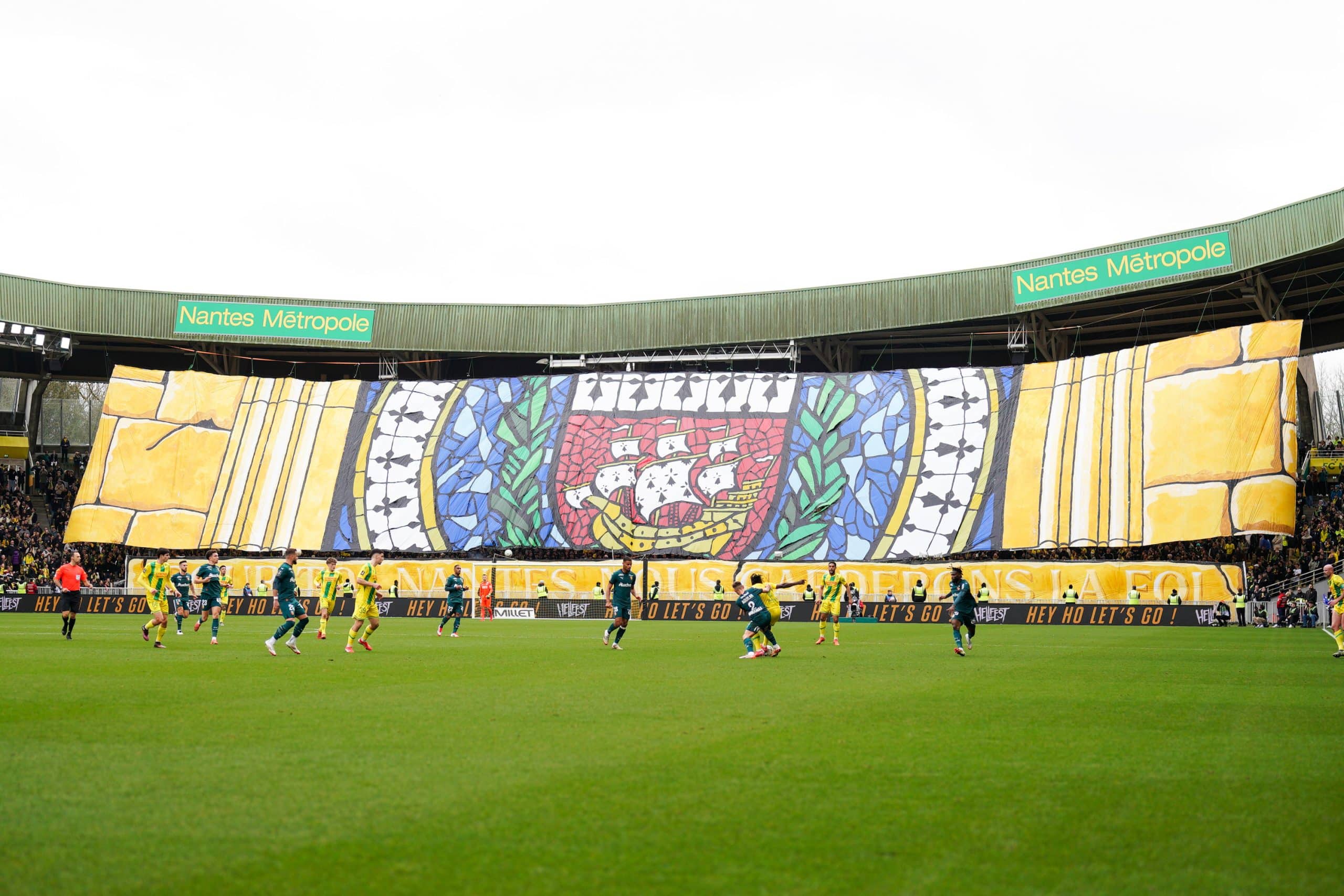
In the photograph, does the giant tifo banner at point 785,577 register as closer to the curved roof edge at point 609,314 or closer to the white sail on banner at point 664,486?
the white sail on banner at point 664,486

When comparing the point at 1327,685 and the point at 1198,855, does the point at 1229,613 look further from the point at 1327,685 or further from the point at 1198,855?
the point at 1198,855

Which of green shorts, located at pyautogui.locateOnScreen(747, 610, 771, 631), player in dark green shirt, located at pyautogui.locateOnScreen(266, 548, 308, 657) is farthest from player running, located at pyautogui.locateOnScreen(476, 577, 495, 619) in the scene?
green shorts, located at pyautogui.locateOnScreen(747, 610, 771, 631)

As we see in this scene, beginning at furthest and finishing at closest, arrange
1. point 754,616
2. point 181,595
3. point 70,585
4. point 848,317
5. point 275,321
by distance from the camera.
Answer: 1. point 275,321
2. point 848,317
3. point 181,595
4. point 70,585
5. point 754,616

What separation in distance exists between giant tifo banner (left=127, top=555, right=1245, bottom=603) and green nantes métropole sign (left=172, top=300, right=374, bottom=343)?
13353mm

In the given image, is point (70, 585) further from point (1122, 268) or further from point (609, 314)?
point (1122, 268)

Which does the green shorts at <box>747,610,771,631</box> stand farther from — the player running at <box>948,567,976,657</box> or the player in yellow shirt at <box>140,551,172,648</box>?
the player in yellow shirt at <box>140,551,172,648</box>

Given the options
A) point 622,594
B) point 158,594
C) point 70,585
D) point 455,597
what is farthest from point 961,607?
point 70,585

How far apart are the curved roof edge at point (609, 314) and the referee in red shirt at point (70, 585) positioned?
36.5m

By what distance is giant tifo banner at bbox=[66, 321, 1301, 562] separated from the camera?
46188mm

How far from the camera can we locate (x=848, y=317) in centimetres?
5800

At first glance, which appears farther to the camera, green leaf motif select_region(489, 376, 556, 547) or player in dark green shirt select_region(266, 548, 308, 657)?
green leaf motif select_region(489, 376, 556, 547)

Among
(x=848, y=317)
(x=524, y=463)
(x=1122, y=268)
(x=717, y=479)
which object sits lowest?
(x=717, y=479)

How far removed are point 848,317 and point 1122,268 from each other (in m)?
13.4

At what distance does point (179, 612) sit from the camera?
30266mm
